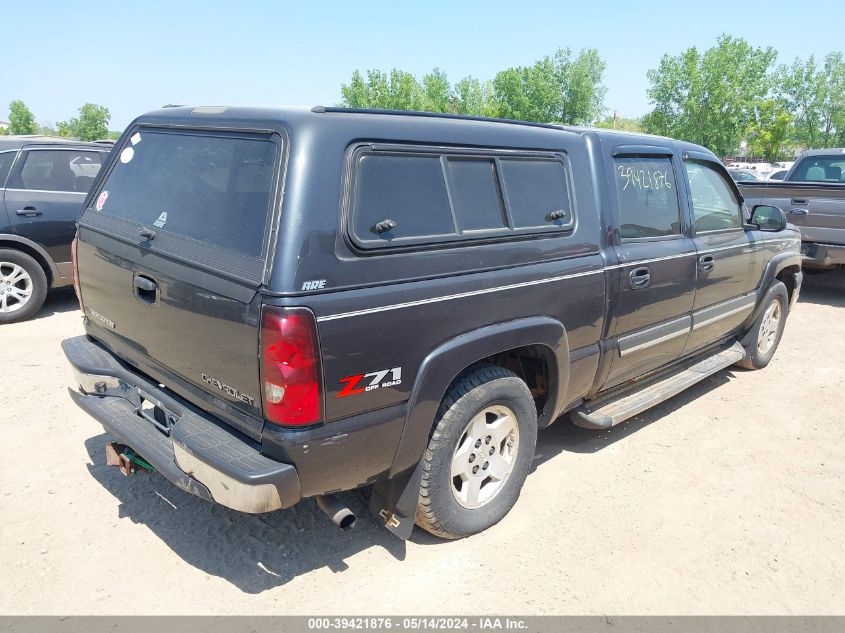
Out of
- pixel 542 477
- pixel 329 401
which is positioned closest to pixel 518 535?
pixel 542 477

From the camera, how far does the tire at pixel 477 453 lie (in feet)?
9.37

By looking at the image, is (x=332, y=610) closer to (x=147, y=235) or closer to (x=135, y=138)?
(x=147, y=235)

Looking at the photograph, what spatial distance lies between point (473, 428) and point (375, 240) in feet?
3.70

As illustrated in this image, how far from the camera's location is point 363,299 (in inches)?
93.8

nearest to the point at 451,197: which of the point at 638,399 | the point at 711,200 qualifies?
the point at 638,399

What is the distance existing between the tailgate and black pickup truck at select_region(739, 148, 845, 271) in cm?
768

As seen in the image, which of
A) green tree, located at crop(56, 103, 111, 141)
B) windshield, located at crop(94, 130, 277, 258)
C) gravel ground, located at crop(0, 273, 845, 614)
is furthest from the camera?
green tree, located at crop(56, 103, 111, 141)

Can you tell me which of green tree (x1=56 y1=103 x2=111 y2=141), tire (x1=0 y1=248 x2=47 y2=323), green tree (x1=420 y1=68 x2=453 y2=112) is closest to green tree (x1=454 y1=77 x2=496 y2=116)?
green tree (x1=420 y1=68 x2=453 y2=112)

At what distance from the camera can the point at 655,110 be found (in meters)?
40.4

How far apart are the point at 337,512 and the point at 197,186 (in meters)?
1.59

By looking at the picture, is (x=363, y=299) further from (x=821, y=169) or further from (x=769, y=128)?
(x=769, y=128)

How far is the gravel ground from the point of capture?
2748mm

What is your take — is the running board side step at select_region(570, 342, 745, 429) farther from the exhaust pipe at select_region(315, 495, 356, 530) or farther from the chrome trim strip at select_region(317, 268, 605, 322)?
the exhaust pipe at select_region(315, 495, 356, 530)

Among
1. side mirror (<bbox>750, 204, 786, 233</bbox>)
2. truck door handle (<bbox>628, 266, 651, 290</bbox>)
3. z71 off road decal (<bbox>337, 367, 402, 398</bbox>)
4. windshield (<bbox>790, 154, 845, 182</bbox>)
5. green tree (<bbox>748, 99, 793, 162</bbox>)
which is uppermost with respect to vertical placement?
green tree (<bbox>748, 99, 793, 162</bbox>)
